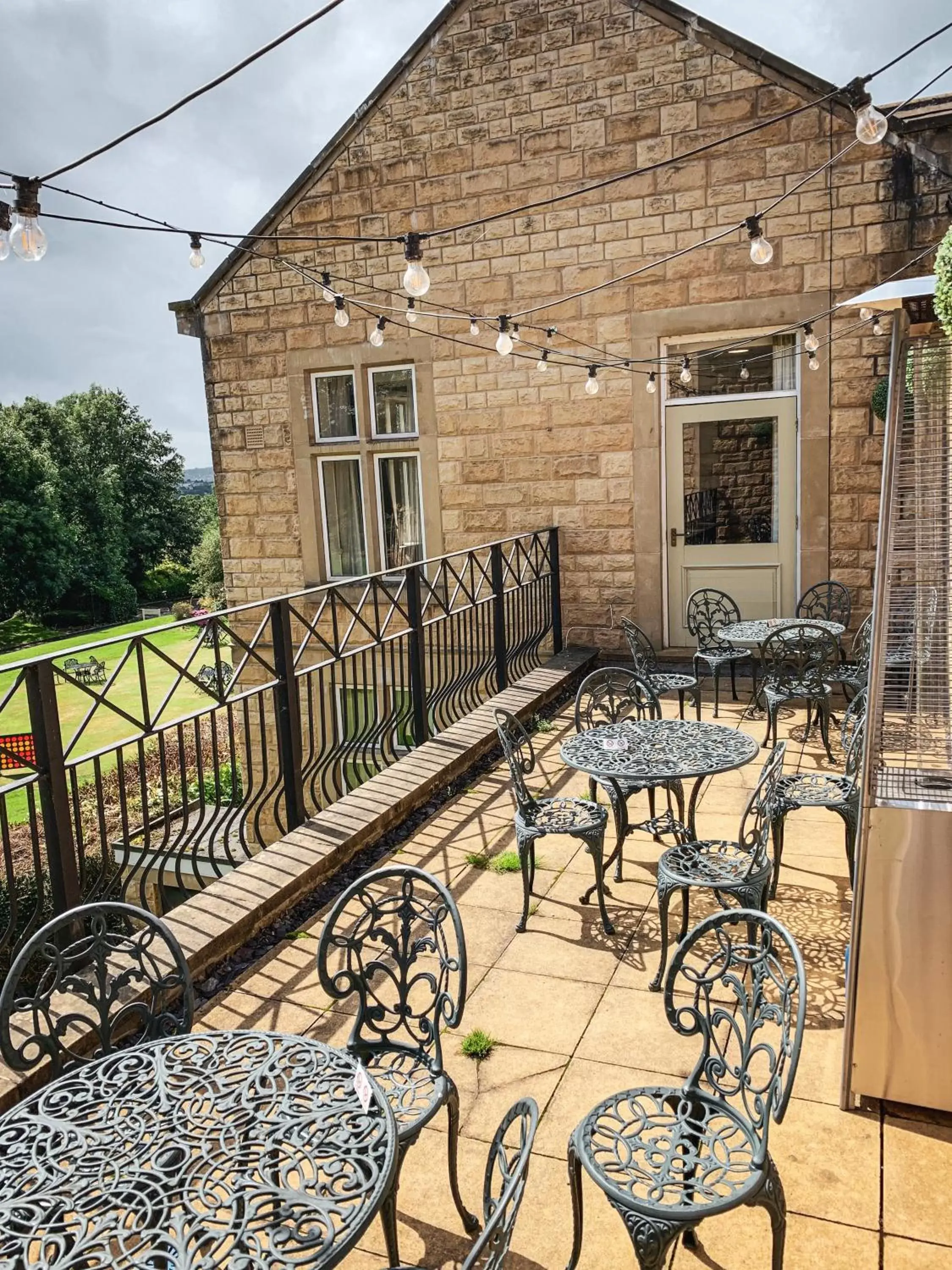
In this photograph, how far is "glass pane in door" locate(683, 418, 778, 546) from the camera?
7.04m

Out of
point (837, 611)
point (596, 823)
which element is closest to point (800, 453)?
point (837, 611)

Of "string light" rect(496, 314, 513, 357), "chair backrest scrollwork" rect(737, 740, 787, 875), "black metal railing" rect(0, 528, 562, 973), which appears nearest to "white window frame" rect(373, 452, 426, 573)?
"black metal railing" rect(0, 528, 562, 973)

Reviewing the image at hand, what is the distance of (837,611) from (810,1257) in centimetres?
533

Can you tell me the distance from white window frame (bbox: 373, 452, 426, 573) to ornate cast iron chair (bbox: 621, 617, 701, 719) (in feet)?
9.50

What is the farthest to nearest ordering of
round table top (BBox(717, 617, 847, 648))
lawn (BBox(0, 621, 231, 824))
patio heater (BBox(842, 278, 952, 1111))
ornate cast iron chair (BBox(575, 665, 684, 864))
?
1. lawn (BBox(0, 621, 231, 824))
2. round table top (BBox(717, 617, 847, 648))
3. ornate cast iron chair (BBox(575, 665, 684, 864))
4. patio heater (BBox(842, 278, 952, 1111))

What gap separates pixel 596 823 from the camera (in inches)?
132

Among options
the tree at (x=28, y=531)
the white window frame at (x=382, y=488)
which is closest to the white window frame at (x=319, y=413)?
the white window frame at (x=382, y=488)

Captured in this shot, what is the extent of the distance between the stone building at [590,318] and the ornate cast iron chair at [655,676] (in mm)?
1477

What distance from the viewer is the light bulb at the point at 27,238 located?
7.41ft

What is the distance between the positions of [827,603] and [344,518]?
4537 mm

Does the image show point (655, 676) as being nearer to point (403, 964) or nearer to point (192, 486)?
point (403, 964)

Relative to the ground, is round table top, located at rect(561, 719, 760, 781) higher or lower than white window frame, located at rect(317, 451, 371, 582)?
lower

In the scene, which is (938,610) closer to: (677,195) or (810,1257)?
(810,1257)

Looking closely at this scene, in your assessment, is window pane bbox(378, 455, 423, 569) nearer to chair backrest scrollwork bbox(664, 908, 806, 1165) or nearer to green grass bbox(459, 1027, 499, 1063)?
green grass bbox(459, 1027, 499, 1063)
